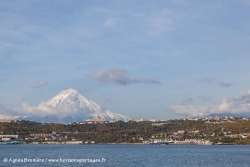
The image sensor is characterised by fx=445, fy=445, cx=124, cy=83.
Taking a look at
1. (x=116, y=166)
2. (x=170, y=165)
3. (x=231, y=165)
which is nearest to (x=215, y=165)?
(x=231, y=165)

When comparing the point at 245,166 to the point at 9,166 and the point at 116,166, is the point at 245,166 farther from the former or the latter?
the point at 9,166

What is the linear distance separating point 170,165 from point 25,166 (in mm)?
30317

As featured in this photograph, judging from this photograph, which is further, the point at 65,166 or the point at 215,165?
the point at 215,165

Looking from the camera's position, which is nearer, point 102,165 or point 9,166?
point 9,166

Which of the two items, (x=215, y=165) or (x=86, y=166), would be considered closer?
(x=86, y=166)

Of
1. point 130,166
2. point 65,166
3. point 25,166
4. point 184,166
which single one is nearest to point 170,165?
point 184,166

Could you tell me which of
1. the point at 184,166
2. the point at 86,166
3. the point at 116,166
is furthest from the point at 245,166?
the point at 86,166

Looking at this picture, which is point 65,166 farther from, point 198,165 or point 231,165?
point 231,165

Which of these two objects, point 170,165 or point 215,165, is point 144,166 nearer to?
point 170,165

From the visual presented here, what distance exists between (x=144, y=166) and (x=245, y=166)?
20733 millimetres

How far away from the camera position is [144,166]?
91.8 meters

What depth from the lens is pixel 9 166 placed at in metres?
85.9

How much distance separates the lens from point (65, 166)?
285ft

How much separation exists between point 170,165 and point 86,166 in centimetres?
1902
